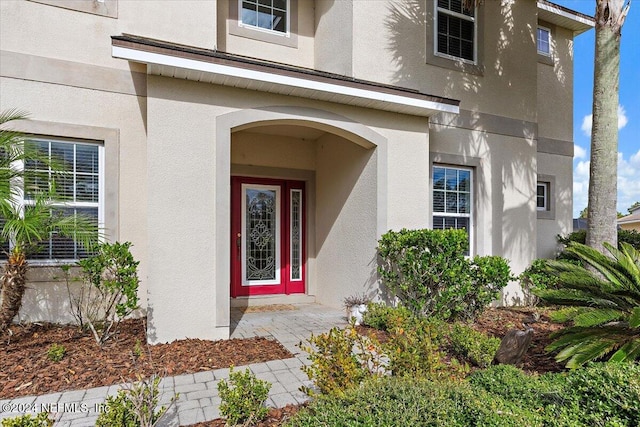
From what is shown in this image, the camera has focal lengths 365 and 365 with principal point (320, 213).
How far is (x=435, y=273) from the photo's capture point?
6297mm

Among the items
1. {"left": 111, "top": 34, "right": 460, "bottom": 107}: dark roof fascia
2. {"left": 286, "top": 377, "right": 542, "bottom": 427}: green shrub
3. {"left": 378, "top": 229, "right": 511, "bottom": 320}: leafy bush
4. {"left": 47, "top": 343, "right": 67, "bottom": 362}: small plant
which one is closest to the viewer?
{"left": 286, "top": 377, "right": 542, "bottom": 427}: green shrub

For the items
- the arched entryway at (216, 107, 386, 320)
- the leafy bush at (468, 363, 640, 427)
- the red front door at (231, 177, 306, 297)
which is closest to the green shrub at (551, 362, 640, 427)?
the leafy bush at (468, 363, 640, 427)

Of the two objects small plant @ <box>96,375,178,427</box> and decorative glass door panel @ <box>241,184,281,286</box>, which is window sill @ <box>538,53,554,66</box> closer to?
decorative glass door panel @ <box>241,184,281,286</box>

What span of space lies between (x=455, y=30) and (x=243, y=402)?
9038mm

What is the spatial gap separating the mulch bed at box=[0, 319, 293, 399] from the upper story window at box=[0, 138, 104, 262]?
3.95 ft

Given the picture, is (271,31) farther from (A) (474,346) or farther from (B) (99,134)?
(A) (474,346)

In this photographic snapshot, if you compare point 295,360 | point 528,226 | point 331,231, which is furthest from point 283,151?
point 528,226

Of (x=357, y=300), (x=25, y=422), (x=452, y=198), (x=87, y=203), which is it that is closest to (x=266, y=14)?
(x=87, y=203)

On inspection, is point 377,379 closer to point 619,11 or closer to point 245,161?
point 245,161

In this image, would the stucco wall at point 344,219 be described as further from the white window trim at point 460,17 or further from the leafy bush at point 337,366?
the leafy bush at point 337,366

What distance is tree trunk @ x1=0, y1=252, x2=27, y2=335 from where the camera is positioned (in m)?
4.79

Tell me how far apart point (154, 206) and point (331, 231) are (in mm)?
3935

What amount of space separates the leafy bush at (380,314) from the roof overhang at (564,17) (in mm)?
9664

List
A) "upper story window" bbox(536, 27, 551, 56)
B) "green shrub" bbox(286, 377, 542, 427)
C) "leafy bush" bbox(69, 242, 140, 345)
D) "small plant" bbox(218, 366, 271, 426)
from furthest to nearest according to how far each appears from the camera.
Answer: "upper story window" bbox(536, 27, 551, 56) → "leafy bush" bbox(69, 242, 140, 345) → "small plant" bbox(218, 366, 271, 426) → "green shrub" bbox(286, 377, 542, 427)
